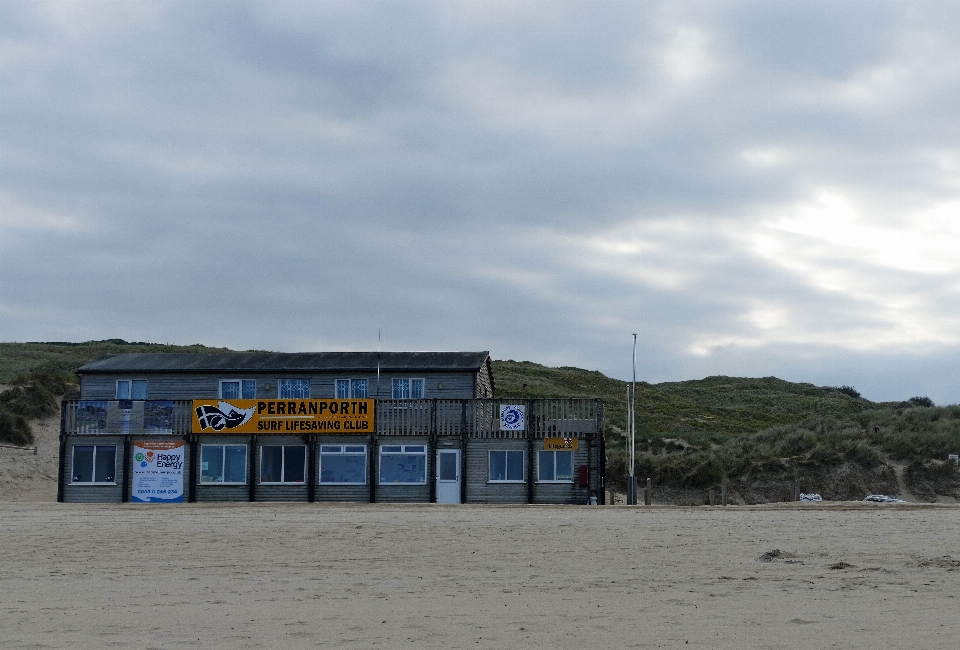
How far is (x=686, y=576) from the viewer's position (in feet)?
45.1

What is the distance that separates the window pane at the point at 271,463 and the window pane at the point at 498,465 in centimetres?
669

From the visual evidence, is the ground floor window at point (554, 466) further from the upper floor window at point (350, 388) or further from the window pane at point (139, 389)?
the window pane at point (139, 389)

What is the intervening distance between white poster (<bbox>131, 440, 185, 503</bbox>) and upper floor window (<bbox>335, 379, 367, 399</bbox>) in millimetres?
5312

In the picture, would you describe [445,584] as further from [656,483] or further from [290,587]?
[656,483]

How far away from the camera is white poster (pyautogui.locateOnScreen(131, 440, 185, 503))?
113 feet

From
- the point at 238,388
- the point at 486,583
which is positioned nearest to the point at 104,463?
the point at 238,388

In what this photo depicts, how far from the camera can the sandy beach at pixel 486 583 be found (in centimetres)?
1019

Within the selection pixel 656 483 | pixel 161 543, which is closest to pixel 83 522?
pixel 161 543

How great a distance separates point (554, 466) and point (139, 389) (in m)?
14.7

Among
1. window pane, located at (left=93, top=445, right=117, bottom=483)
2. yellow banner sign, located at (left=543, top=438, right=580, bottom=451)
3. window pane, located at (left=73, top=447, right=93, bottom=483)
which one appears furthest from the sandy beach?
window pane, located at (left=73, top=447, right=93, bottom=483)

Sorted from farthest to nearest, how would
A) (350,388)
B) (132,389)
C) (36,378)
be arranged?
(36,378) → (132,389) → (350,388)

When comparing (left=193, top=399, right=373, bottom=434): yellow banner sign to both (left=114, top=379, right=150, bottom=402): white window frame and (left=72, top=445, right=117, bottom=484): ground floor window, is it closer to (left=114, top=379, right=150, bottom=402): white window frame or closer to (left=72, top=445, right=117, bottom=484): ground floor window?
(left=72, top=445, right=117, bottom=484): ground floor window

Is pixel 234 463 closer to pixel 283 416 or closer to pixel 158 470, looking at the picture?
pixel 283 416

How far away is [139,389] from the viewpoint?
1474 inches
